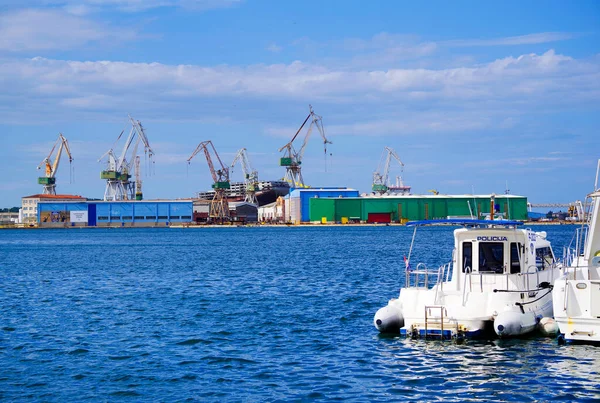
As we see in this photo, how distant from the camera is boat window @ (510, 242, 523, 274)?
83.7 ft

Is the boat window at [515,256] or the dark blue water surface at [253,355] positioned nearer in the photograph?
the dark blue water surface at [253,355]

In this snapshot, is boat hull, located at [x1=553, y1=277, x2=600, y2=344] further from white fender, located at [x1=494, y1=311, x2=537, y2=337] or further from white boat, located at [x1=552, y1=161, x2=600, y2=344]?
white fender, located at [x1=494, y1=311, x2=537, y2=337]

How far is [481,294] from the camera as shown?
23984mm

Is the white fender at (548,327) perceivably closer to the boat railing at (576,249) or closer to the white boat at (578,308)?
the white boat at (578,308)

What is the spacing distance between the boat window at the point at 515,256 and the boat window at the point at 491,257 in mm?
292

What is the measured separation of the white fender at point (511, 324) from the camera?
22.9 m

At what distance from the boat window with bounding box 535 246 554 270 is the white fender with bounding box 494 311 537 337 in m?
4.11

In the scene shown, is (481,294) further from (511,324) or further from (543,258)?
(543,258)

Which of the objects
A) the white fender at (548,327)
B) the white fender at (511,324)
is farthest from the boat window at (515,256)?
the white fender at (511,324)

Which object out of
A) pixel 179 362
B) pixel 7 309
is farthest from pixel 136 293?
pixel 179 362

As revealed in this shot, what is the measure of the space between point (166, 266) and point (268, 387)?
44230mm

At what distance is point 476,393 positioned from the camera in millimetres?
18141

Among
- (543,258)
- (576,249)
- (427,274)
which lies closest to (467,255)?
(427,274)

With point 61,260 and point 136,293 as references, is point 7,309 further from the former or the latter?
point 61,260
